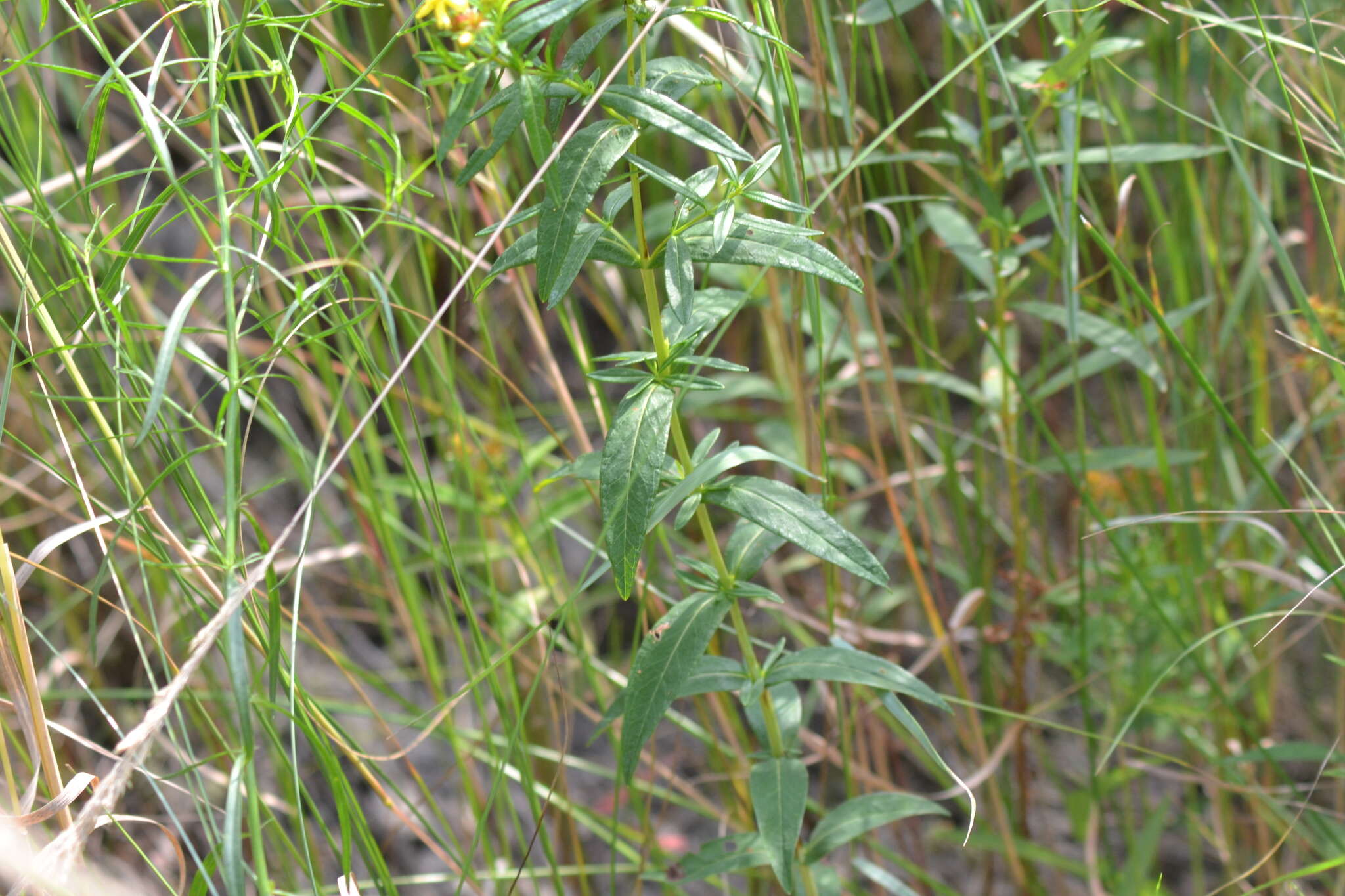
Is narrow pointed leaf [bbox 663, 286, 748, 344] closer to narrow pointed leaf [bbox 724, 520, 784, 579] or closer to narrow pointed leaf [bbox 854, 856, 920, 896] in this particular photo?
narrow pointed leaf [bbox 724, 520, 784, 579]

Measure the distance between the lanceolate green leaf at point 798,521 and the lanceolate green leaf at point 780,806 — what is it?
21cm

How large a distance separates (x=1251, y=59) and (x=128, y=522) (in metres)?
1.44

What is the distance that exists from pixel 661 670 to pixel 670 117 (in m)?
0.39

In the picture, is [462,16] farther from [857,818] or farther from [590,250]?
[857,818]

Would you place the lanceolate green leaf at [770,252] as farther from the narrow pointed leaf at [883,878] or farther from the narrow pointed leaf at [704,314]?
the narrow pointed leaf at [883,878]

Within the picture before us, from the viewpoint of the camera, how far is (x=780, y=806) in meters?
0.82

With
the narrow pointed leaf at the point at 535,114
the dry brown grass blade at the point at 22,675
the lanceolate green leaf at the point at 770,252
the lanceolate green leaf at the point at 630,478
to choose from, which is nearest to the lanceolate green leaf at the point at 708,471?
the lanceolate green leaf at the point at 630,478

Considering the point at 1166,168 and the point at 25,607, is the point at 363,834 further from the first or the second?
the point at 1166,168

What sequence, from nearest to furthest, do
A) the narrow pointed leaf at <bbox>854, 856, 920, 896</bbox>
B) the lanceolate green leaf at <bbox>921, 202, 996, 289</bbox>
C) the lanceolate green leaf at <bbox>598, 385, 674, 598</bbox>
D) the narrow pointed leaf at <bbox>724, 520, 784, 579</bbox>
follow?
Result: the lanceolate green leaf at <bbox>598, 385, 674, 598</bbox> → the narrow pointed leaf at <bbox>724, 520, 784, 579</bbox> → the narrow pointed leaf at <bbox>854, 856, 920, 896</bbox> → the lanceolate green leaf at <bbox>921, 202, 996, 289</bbox>

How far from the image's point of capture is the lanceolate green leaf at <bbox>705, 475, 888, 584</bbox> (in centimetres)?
73

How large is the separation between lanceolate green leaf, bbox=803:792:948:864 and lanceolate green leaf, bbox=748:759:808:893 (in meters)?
0.10

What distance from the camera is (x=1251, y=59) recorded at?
1386mm

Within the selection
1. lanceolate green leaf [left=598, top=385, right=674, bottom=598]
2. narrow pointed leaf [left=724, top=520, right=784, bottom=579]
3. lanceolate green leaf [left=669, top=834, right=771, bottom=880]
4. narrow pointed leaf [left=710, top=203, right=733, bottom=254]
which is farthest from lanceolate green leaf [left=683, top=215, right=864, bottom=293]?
lanceolate green leaf [left=669, top=834, right=771, bottom=880]

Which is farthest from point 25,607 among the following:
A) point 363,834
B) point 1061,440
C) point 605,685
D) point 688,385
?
point 1061,440
